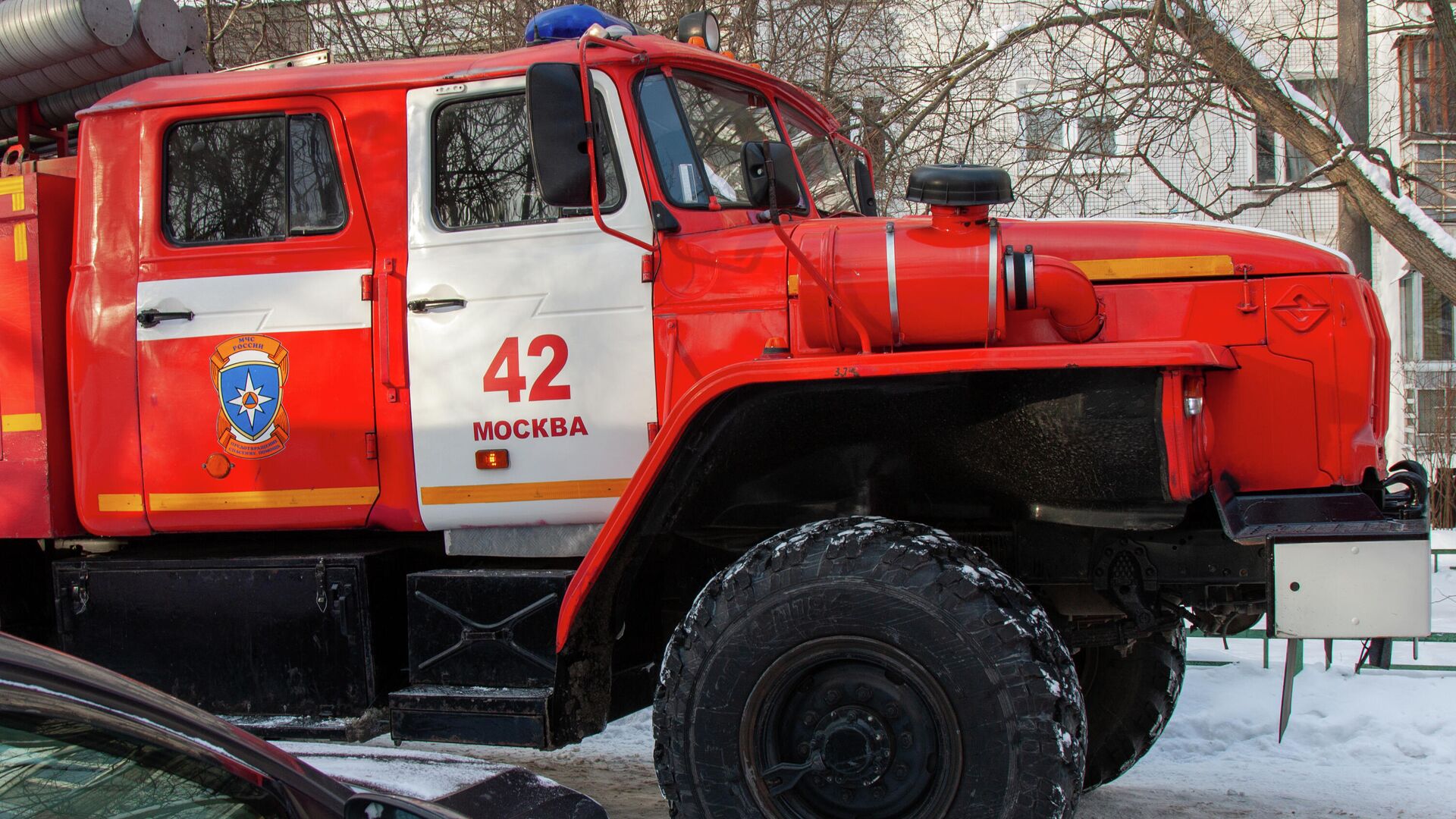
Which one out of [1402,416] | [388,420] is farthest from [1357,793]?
[1402,416]

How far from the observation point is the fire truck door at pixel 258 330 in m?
3.95

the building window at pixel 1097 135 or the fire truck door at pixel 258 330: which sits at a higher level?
the building window at pixel 1097 135

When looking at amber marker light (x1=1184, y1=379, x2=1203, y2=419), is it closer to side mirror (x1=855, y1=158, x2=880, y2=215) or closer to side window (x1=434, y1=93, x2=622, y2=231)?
side window (x1=434, y1=93, x2=622, y2=231)

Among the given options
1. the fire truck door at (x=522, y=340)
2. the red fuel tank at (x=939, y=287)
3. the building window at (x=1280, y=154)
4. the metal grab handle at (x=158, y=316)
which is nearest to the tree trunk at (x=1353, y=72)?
the building window at (x=1280, y=154)

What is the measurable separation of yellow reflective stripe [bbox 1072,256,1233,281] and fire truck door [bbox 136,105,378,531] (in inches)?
92.1

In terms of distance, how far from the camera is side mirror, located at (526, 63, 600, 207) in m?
3.48

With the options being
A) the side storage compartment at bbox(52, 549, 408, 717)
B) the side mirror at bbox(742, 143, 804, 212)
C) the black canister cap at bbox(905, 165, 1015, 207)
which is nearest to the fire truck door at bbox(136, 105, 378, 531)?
the side storage compartment at bbox(52, 549, 408, 717)

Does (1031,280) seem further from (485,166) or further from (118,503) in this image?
(118,503)

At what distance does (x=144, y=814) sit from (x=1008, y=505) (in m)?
2.59

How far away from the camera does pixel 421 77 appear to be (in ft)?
13.1

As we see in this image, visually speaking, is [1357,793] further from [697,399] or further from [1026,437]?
[697,399]

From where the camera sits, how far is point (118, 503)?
4.10 metres

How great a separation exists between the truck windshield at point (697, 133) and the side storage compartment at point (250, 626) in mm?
1609

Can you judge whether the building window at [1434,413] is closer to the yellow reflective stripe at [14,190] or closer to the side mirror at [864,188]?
the side mirror at [864,188]
